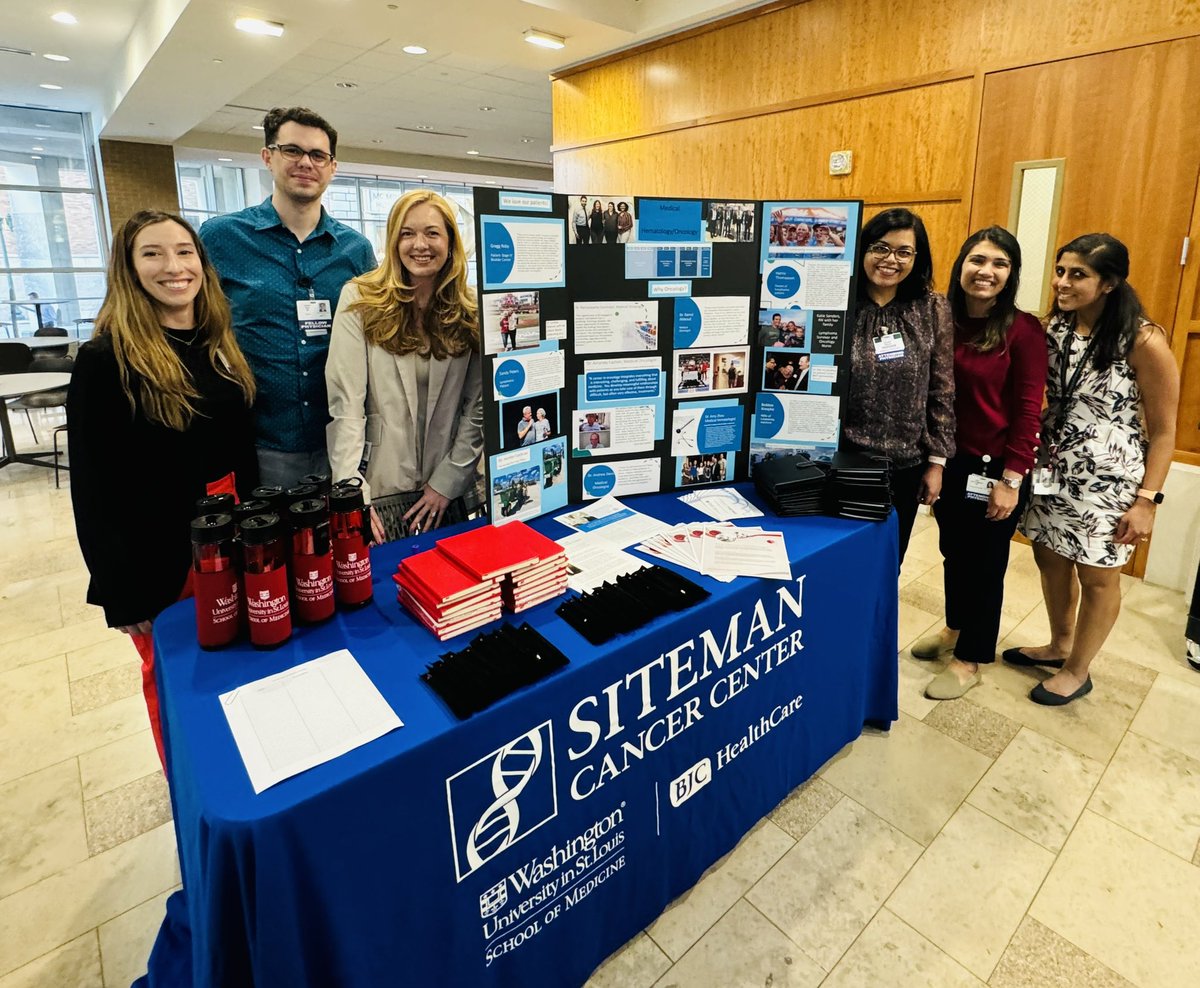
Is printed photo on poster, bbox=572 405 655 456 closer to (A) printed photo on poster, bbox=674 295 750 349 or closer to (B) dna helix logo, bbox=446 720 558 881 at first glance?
(A) printed photo on poster, bbox=674 295 750 349

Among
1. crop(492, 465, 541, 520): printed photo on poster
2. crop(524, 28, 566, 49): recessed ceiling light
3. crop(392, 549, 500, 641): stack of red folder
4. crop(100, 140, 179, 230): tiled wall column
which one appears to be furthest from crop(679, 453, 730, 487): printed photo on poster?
crop(100, 140, 179, 230): tiled wall column

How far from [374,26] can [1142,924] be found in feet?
20.7

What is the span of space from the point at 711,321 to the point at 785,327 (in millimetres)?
252

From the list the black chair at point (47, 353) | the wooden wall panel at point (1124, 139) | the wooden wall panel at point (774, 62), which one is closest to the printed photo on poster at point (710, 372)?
the wooden wall panel at point (1124, 139)

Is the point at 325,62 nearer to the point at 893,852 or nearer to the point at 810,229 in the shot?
the point at 810,229

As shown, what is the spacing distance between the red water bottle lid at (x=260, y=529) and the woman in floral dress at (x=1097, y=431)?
2.36 metres

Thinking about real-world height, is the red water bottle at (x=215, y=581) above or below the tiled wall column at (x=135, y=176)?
below

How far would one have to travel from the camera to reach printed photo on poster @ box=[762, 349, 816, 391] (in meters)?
2.22

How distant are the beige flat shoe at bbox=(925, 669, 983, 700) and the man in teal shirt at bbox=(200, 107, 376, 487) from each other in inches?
92.5

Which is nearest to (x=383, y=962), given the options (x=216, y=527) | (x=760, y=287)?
(x=216, y=527)

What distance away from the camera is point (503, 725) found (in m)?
1.23

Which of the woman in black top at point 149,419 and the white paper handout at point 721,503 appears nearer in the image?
the woman in black top at point 149,419

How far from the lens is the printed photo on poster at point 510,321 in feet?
5.71

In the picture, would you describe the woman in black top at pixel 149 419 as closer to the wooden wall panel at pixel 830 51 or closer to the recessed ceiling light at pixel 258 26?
the wooden wall panel at pixel 830 51
